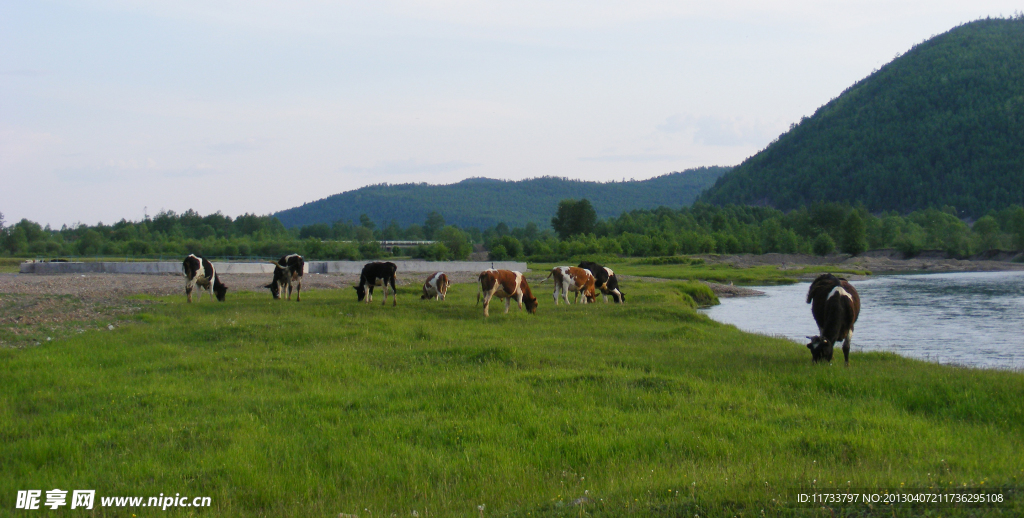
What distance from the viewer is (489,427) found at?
850cm

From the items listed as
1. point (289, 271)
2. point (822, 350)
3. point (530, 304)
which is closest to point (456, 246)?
point (289, 271)

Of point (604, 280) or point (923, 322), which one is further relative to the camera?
point (604, 280)

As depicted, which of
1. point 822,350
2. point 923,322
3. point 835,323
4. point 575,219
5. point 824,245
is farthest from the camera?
point 575,219

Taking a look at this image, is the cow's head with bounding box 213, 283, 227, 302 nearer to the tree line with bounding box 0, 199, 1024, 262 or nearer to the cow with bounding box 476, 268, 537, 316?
the cow with bounding box 476, 268, 537, 316

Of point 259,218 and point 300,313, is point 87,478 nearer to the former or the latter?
point 300,313

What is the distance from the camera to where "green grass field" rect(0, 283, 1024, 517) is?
20.6 ft

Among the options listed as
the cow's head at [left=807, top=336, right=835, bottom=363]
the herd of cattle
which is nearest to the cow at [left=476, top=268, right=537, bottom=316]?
the herd of cattle

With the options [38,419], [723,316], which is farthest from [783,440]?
[723,316]

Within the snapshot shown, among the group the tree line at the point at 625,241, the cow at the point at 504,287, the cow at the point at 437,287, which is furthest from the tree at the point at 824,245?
the cow at the point at 504,287

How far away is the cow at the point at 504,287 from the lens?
2125cm

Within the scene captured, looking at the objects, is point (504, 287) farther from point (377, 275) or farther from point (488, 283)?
point (377, 275)

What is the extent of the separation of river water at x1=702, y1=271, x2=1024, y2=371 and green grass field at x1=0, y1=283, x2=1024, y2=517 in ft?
15.8

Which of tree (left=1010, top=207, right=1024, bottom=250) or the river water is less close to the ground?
tree (left=1010, top=207, right=1024, bottom=250)

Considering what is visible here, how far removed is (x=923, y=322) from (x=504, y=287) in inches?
719
